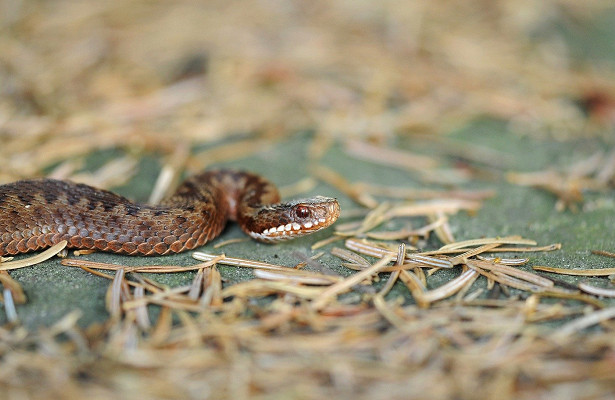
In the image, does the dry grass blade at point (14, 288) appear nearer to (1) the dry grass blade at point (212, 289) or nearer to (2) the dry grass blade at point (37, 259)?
(2) the dry grass blade at point (37, 259)

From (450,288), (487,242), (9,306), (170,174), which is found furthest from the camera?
(170,174)

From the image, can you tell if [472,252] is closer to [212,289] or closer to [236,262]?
[236,262]

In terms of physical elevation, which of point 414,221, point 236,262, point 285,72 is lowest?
point 414,221

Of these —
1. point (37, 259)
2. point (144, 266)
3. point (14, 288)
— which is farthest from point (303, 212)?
point (14, 288)

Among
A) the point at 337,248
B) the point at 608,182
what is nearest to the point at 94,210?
the point at 337,248

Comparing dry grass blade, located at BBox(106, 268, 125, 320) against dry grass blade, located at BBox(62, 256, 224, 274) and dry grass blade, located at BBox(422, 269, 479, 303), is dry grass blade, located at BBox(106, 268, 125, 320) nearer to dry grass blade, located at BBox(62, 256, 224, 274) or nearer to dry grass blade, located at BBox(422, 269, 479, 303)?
dry grass blade, located at BBox(62, 256, 224, 274)

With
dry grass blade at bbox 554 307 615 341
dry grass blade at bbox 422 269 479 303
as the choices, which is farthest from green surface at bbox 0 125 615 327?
dry grass blade at bbox 554 307 615 341

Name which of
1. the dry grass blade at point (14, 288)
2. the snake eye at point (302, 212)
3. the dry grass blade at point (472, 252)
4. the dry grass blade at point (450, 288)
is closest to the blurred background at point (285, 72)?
the dry grass blade at point (14, 288)
